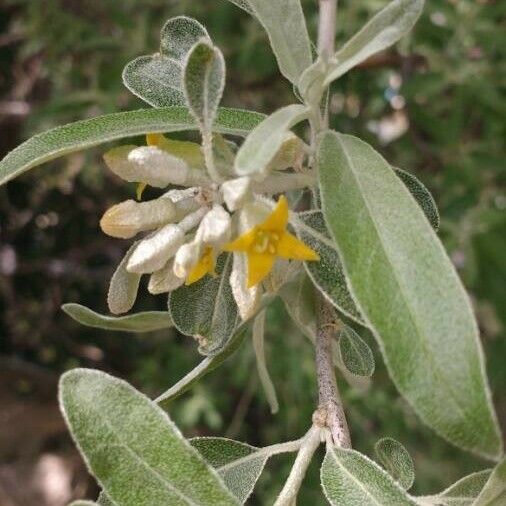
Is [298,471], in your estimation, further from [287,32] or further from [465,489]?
[287,32]

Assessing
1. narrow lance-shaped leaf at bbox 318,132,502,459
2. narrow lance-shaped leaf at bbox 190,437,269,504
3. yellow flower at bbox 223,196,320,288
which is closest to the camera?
narrow lance-shaped leaf at bbox 318,132,502,459

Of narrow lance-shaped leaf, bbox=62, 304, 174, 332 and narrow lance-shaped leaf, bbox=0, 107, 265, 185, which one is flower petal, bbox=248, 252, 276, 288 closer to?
narrow lance-shaped leaf, bbox=0, 107, 265, 185

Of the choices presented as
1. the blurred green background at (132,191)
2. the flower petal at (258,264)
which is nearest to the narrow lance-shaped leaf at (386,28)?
the flower petal at (258,264)

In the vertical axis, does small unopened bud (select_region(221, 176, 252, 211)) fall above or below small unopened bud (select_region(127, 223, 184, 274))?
above

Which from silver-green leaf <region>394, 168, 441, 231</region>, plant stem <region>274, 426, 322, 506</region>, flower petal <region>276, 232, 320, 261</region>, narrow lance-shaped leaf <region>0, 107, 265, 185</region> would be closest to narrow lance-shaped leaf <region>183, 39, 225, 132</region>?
narrow lance-shaped leaf <region>0, 107, 265, 185</region>

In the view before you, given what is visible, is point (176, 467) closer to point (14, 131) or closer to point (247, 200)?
point (247, 200)

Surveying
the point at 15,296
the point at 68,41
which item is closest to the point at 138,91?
the point at 68,41
